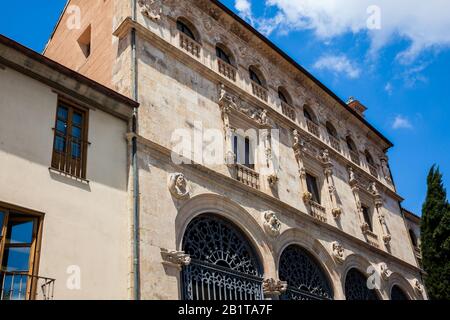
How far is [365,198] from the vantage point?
1941 cm

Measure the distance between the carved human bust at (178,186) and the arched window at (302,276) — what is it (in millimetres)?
3695

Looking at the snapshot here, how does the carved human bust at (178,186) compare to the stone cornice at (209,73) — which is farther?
the stone cornice at (209,73)

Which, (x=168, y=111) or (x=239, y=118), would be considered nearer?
(x=168, y=111)

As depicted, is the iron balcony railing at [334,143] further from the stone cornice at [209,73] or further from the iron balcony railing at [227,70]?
the iron balcony railing at [227,70]

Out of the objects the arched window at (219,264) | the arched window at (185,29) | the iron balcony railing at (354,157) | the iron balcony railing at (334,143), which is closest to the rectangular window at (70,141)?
the arched window at (219,264)

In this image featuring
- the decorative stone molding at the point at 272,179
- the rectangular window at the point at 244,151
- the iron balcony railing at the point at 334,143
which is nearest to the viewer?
the rectangular window at the point at 244,151

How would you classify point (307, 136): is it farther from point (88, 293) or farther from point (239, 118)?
point (88, 293)

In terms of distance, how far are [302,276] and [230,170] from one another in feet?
11.9

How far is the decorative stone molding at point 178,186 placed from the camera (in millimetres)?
11000

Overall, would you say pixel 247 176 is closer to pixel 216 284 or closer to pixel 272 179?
pixel 272 179

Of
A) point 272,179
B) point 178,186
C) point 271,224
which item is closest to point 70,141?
point 178,186

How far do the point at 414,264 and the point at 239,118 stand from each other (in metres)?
10.6

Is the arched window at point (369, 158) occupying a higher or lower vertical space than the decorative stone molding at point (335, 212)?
higher
